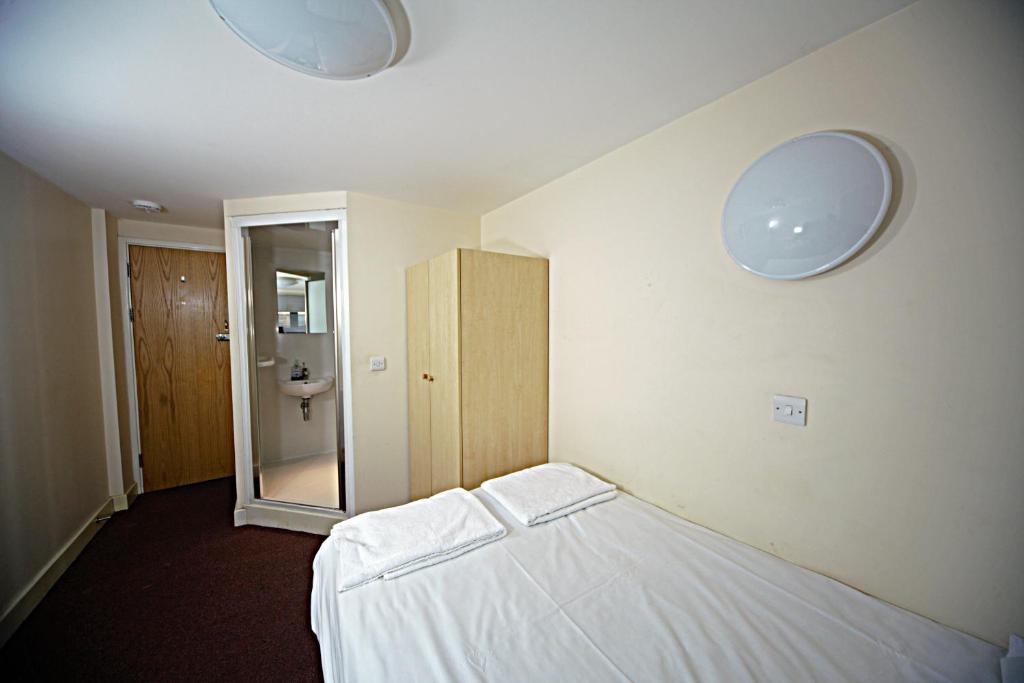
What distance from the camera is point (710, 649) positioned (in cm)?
93

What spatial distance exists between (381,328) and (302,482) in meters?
1.48

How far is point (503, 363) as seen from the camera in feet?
7.00

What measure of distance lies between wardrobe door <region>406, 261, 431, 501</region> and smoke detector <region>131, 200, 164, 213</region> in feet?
5.89

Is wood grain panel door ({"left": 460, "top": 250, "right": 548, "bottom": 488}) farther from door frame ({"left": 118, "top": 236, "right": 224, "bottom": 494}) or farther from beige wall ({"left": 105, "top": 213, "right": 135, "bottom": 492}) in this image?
door frame ({"left": 118, "top": 236, "right": 224, "bottom": 494})

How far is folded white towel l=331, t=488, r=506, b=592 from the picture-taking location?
3.90 feet

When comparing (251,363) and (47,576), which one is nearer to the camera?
(47,576)

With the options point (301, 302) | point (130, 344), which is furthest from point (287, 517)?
point (130, 344)

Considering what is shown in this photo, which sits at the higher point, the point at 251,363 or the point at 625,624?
the point at 251,363

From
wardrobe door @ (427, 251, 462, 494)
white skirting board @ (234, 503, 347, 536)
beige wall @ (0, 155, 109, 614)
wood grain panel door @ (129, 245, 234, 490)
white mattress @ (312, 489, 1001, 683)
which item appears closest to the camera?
white mattress @ (312, 489, 1001, 683)

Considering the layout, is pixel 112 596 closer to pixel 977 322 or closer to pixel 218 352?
pixel 218 352

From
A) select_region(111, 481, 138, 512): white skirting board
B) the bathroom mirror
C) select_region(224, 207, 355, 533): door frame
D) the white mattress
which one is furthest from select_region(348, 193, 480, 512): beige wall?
select_region(111, 481, 138, 512): white skirting board

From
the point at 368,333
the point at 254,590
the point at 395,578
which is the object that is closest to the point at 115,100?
the point at 368,333

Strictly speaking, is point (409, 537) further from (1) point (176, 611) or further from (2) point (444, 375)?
(1) point (176, 611)

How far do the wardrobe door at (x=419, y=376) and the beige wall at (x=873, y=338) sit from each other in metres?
1.32
